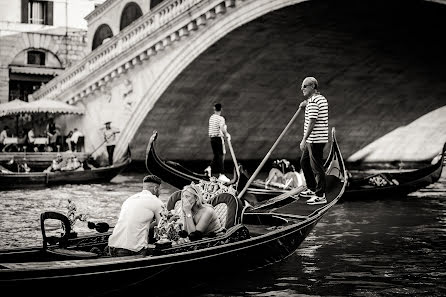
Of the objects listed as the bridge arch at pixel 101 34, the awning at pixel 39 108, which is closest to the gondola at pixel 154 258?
the awning at pixel 39 108

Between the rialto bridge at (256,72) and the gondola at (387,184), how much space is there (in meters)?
2.26

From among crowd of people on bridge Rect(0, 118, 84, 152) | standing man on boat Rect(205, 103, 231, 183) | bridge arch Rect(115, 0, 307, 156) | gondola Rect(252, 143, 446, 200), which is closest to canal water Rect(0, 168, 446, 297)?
gondola Rect(252, 143, 446, 200)

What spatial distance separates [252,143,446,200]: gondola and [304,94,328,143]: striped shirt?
309 cm

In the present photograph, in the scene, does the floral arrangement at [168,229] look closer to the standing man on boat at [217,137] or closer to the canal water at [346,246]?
the canal water at [346,246]

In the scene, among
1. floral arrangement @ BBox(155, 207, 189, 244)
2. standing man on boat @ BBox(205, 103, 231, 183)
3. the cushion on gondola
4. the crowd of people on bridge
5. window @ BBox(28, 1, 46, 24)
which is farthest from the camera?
window @ BBox(28, 1, 46, 24)

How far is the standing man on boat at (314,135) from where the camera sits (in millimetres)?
5441

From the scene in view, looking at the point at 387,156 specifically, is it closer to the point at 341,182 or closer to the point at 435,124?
the point at 435,124

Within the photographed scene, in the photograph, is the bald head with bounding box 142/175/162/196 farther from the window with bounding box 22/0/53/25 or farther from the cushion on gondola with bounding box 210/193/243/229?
the window with bounding box 22/0/53/25

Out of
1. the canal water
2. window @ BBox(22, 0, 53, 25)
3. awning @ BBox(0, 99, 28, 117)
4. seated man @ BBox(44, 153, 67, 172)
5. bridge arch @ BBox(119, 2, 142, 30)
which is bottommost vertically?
the canal water

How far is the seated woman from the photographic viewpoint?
4402mm

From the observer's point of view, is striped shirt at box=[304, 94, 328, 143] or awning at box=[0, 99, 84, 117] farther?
awning at box=[0, 99, 84, 117]

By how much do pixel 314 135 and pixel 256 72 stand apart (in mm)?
8877

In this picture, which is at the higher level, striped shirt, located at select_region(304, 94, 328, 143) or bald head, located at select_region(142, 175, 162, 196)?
striped shirt, located at select_region(304, 94, 328, 143)

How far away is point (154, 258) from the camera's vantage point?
3.89 meters
